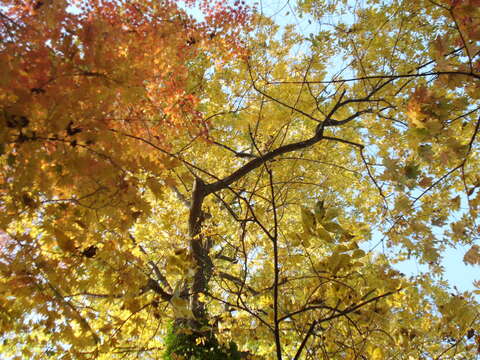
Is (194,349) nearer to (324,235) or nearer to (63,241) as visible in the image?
(63,241)

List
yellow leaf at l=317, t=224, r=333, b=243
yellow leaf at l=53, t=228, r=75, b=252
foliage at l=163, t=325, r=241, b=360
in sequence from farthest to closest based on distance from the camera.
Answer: foliage at l=163, t=325, r=241, b=360, yellow leaf at l=53, t=228, r=75, b=252, yellow leaf at l=317, t=224, r=333, b=243

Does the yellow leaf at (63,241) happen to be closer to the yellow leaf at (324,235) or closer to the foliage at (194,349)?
the yellow leaf at (324,235)

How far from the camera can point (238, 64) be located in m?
4.64

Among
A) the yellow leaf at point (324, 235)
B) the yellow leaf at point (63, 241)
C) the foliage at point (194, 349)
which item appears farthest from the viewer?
the foliage at point (194, 349)

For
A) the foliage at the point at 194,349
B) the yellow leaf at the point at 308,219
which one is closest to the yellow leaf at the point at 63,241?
the yellow leaf at the point at 308,219

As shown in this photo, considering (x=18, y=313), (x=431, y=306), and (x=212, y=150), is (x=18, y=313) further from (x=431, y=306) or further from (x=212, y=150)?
(x=212, y=150)

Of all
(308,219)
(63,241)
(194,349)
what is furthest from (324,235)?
(194,349)

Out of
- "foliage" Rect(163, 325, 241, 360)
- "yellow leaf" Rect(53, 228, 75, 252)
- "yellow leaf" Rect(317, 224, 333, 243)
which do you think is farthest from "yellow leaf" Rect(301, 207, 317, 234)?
"foliage" Rect(163, 325, 241, 360)

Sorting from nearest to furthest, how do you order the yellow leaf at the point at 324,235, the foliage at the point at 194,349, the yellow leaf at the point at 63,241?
the yellow leaf at the point at 324,235, the yellow leaf at the point at 63,241, the foliage at the point at 194,349

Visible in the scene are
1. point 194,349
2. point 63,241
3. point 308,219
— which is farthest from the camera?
point 194,349

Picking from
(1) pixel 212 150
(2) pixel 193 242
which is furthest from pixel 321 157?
(2) pixel 193 242

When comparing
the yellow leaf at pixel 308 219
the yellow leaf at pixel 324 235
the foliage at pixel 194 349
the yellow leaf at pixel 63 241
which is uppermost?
the foliage at pixel 194 349

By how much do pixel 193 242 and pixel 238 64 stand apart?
2536 millimetres

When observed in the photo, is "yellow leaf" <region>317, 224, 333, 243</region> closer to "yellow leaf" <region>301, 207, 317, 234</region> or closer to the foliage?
"yellow leaf" <region>301, 207, 317, 234</region>
